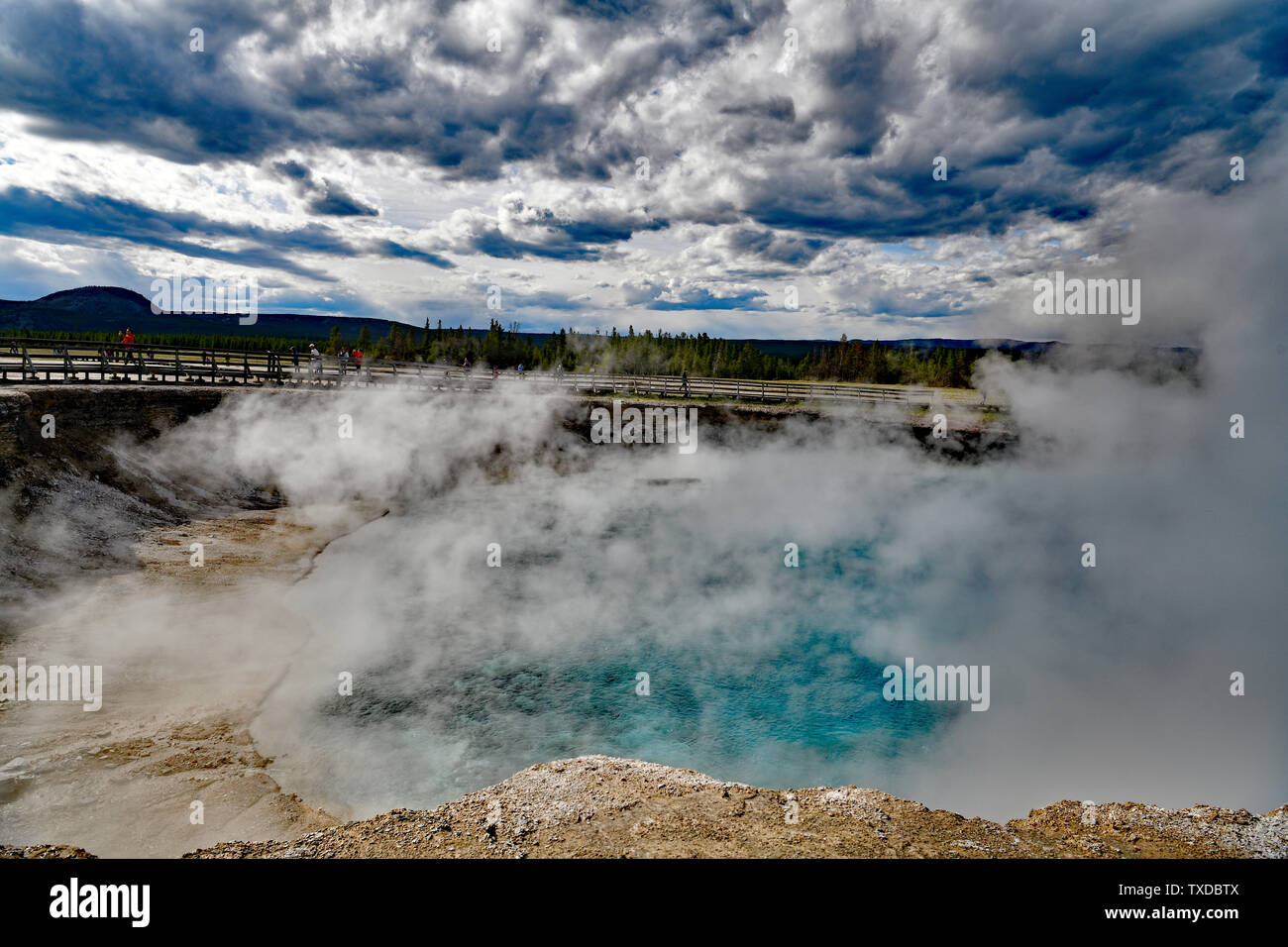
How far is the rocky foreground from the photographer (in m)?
5.32

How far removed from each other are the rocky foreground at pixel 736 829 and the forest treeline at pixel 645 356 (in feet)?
245

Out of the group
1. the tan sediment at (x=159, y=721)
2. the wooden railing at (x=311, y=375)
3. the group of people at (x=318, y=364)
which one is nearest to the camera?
the tan sediment at (x=159, y=721)

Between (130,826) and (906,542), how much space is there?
781 inches

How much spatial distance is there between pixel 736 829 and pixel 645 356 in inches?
3856

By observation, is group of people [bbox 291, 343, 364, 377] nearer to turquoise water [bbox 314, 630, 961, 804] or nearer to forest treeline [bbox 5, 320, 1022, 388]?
turquoise water [bbox 314, 630, 961, 804]

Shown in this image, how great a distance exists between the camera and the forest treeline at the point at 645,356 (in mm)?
85000

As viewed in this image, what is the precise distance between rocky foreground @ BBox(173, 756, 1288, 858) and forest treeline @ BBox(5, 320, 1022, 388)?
74663 mm

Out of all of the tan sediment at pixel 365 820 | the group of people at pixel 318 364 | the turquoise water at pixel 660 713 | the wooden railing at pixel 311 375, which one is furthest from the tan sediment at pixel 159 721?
the group of people at pixel 318 364

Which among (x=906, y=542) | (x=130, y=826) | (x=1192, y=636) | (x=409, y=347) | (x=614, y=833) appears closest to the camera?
(x=614, y=833)

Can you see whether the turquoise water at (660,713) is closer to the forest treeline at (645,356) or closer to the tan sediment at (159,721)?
the tan sediment at (159,721)
